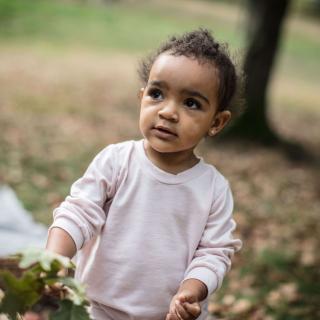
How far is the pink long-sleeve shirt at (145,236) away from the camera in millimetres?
2064

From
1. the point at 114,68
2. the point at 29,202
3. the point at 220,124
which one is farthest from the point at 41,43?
the point at 220,124

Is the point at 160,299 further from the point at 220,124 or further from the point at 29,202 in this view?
the point at 29,202

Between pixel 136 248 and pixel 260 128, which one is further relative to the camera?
pixel 260 128

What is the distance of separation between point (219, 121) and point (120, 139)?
5825 mm

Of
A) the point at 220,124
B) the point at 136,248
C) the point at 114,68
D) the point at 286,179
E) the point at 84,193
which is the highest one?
the point at 220,124

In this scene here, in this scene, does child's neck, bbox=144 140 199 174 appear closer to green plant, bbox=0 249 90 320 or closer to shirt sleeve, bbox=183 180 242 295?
shirt sleeve, bbox=183 180 242 295

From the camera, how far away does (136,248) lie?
2064 mm

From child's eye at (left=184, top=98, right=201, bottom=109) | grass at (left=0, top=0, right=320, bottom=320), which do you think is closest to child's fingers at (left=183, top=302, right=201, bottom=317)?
child's eye at (left=184, top=98, right=201, bottom=109)

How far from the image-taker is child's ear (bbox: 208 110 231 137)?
2.19m

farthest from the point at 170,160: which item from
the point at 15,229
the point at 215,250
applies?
the point at 15,229

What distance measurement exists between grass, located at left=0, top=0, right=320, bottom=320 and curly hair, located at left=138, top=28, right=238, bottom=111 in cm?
213

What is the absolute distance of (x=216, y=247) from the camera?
2104mm

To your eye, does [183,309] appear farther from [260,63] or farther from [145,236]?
[260,63]

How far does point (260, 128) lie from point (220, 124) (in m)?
6.60
